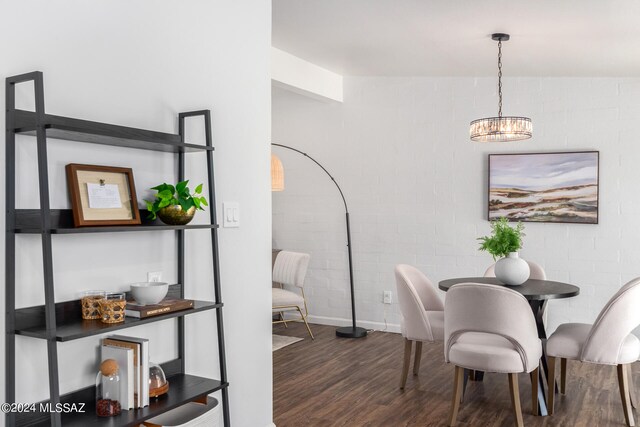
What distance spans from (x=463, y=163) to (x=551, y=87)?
0.99 m

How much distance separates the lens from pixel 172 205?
2.39 meters

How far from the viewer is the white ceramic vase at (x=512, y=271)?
399cm

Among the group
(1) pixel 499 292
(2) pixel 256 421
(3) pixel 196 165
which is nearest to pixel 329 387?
(2) pixel 256 421

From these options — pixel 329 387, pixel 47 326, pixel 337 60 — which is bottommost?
pixel 329 387

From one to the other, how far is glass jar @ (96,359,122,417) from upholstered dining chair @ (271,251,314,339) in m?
3.22

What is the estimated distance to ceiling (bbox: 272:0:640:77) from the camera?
11.4 ft

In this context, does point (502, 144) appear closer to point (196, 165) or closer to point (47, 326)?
point (196, 165)

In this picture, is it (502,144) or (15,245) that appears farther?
(502,144)

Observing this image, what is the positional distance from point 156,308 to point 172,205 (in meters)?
0.40

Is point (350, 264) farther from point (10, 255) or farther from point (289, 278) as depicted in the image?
point (10, 255)

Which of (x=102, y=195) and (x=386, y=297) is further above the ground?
(x=102, y=195)

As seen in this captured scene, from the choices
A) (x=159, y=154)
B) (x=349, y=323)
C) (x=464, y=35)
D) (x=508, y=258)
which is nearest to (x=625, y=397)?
(x=508, y=258)

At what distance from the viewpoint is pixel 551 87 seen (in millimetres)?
5293

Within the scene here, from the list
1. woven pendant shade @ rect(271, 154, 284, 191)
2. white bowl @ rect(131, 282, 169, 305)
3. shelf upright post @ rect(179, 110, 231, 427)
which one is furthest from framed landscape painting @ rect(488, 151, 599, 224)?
white bowl @ rect(131, 282, 169, 305)
